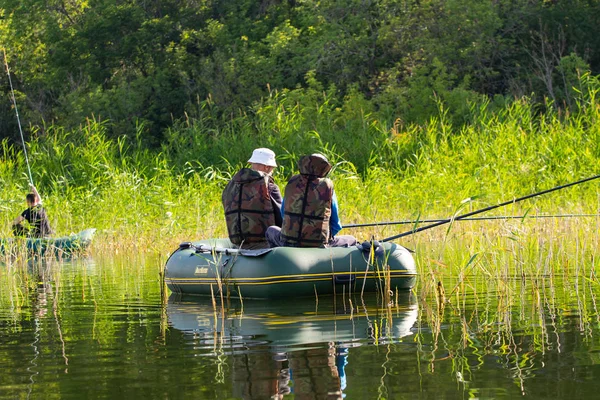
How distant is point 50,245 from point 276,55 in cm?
1447

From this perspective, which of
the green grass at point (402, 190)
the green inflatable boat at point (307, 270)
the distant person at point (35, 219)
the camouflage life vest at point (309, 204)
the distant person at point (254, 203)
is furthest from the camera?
the green grass at point (402, 190)

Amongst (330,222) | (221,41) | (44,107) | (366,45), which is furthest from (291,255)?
(44,107)

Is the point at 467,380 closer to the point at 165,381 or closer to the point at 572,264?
the point at 165,381

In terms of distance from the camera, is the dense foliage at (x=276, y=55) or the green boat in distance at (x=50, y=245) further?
the dense foliage at (x=276, y=55)

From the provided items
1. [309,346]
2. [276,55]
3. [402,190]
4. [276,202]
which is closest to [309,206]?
[276,202]

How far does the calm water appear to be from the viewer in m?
4.93

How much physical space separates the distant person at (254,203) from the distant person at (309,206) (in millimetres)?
422

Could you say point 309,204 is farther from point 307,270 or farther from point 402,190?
point 402,190

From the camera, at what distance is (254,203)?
30.8ft

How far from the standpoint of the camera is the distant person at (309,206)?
29.0ft

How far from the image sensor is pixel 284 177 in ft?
57.8

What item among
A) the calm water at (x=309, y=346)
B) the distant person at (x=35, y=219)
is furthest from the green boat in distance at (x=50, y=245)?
the calm water at (x=309, y=346)

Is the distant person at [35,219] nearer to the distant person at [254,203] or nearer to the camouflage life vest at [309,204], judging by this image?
the distant person at [254,203]

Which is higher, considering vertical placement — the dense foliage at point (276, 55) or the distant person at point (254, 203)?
the dense foliage at point (276, 55)
